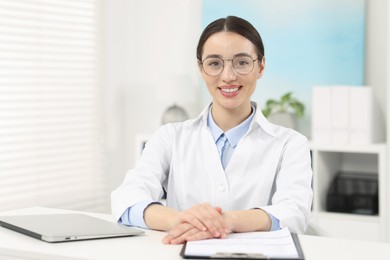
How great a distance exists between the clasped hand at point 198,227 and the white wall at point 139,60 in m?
2.50

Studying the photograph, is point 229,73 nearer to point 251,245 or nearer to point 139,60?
point 251,245

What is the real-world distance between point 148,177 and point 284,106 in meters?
1.90

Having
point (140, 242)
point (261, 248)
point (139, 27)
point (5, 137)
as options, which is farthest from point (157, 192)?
point (139, 27)

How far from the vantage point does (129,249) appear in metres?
1.54

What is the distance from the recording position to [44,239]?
1604mm

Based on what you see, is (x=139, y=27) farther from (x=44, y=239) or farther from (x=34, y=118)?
(x=44, y=239)

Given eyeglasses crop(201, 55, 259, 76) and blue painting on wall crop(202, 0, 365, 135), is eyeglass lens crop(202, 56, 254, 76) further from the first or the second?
blue painting on wall crop(202, 0, 365, 135)

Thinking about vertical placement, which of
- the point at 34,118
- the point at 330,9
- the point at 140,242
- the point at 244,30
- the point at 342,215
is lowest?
the point at 342,215

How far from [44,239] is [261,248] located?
533 mm

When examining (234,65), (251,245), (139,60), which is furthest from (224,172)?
(139,60)

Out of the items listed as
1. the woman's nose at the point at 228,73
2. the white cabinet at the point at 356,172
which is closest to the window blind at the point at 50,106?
the white cabinet at the point at 356,172

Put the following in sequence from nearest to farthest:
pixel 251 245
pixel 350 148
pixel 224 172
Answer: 1. pixel 251 245
2. pixel 224 172
3. pixel 350 148

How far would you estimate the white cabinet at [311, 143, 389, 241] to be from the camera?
3.42 metres

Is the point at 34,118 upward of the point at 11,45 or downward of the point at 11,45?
downward
